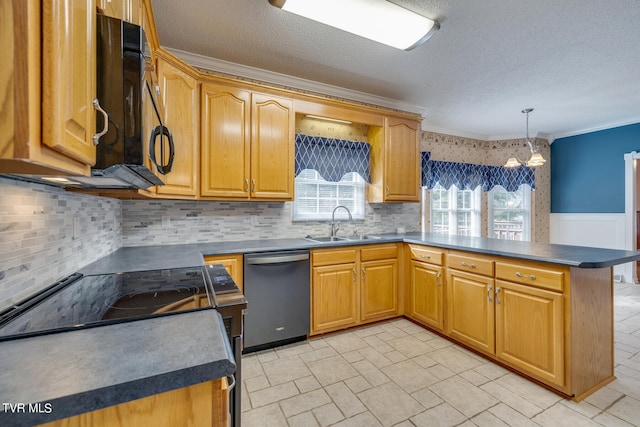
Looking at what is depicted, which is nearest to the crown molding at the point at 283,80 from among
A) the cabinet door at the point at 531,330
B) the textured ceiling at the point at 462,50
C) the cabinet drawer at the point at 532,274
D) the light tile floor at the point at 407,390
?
the textured ceiling at the point at 462,50

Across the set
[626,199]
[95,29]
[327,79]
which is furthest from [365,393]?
[626,199]

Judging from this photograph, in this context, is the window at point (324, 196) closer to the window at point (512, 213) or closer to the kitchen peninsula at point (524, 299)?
the kitchen peninsula at point (524, 299)

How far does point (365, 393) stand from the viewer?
6.31ft

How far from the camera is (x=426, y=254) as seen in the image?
113 inches

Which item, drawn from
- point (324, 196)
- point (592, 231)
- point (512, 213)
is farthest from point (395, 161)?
point (592, 231)

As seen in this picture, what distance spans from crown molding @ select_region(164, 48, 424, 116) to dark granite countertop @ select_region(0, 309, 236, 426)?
2.49m

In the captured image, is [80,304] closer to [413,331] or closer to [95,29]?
[95,29]

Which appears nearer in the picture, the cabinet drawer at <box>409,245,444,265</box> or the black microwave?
the black microwave

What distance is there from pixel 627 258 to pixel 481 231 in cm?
309

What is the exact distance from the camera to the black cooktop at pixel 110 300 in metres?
0.84

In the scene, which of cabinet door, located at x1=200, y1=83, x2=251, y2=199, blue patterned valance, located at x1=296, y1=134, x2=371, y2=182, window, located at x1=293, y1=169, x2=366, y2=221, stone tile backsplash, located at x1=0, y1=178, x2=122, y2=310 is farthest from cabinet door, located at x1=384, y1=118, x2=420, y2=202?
stone tile backsplash, located at x1=0, y1=178, x2=122, y2=310

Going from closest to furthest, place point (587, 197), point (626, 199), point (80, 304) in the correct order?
1. point (80, 304)
2. point (626, 199)
3. point (587, 197)

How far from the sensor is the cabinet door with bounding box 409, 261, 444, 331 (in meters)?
2.74

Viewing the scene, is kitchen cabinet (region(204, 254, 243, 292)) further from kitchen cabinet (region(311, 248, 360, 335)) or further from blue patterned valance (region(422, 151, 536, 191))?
blue patterned valance (region(422, 151, 536, 191))
